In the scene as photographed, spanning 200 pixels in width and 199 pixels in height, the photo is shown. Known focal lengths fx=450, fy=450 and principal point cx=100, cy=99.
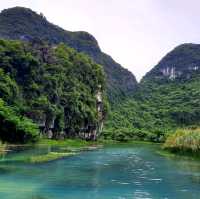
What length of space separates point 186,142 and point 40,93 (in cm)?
4479

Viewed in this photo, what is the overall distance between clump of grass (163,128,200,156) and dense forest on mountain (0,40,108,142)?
25469 mm

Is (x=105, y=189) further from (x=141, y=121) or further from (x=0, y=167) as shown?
(x=141, y=121)

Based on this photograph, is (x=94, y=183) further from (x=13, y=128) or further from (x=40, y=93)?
(x=40, y=93)

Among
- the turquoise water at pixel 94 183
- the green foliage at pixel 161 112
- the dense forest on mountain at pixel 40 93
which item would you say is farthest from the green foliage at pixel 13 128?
the green foliage at pixel 161 112

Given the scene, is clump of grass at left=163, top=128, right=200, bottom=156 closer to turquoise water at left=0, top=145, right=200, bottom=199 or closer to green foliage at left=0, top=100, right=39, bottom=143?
turquoise water at left=0, top=145, right=200, bottom=199

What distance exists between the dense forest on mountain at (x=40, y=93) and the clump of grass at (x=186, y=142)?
2547 cm

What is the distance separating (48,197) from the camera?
19.9 metres

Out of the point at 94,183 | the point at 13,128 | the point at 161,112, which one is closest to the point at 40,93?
the point at 13,128

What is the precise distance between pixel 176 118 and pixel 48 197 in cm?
13762

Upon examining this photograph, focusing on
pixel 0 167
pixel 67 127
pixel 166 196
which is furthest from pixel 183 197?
pixel 67 127

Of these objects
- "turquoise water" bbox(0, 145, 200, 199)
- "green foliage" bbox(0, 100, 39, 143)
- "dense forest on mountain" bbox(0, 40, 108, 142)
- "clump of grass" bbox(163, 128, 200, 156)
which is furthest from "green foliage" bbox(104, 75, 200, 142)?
"turquoise water" bbox(0, 145, 200, 199)

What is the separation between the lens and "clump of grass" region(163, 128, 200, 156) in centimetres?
4460

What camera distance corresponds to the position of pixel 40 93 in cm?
8650

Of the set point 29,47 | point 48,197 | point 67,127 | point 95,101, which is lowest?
point 48,197
